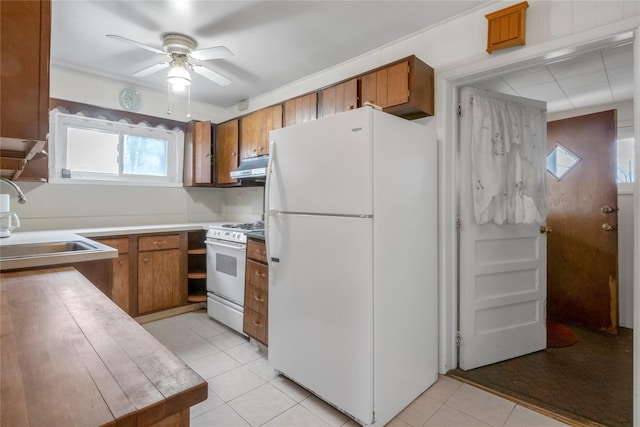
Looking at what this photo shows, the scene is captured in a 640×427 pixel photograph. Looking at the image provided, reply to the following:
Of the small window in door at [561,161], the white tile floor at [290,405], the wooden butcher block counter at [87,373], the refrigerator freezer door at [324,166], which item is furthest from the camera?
the small window in door at [561,161]

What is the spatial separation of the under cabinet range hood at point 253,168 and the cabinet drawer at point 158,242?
91 cm

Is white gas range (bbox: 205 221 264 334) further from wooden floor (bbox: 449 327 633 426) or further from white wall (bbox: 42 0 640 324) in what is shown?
wooden floor (bbox: 449 327 633 426)

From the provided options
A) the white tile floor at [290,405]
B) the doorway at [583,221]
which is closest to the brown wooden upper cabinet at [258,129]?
the white tile floor at [290,405]

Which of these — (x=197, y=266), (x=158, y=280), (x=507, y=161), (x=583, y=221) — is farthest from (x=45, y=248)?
(x=583, y=221)

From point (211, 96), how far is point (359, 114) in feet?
9.15

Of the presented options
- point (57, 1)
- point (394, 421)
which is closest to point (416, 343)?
point (394, 421)

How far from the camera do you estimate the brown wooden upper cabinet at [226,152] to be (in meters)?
3.59

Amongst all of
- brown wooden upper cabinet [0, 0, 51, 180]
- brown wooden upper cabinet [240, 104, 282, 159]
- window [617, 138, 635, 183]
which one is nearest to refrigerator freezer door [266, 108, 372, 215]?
brown wooden upper cabinet [240, 104, 282, 159]

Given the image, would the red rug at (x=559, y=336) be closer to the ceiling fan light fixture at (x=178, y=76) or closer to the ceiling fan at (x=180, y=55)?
the ceiling fan at (x=180, y=55)

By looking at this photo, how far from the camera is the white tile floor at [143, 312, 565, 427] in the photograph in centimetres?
173

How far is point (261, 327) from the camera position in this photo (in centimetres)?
247

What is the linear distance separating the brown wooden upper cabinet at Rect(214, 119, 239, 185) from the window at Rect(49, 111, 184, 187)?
549 millimetres

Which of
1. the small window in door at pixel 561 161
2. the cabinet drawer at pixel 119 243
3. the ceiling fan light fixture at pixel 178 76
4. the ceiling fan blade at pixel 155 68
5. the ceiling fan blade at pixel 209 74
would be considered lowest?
the cabinet drawer at pixel 119 243

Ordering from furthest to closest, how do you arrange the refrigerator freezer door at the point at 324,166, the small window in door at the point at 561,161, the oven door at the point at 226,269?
the small window in door at the point at 561,161
the oven door at the point at 226,269
the refrigerator freezer door at the point at 324,166
